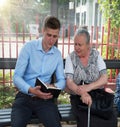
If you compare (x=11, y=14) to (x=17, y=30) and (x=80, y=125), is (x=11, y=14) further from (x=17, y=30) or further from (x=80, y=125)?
(x=80, y=125)

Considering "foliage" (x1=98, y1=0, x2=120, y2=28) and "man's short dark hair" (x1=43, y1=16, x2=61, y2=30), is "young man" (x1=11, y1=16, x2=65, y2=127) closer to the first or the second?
"man's short dark hair" (x1=43, y1=16, x2=61, y2=30)

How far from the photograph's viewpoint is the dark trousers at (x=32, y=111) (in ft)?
8.82

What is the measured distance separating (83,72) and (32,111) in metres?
0.72

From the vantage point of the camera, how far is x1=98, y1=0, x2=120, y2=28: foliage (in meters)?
6.33

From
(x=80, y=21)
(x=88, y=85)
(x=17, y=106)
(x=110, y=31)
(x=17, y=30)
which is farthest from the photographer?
(x=110, y=31)

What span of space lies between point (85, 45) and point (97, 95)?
1.82 ft

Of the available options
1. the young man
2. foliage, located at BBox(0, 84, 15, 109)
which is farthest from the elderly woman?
foliage, located at BBox(0, 84, 15, 109)

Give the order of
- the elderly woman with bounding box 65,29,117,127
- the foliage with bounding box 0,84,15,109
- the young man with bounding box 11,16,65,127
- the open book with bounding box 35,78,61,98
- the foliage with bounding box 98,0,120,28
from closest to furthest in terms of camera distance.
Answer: the open book with bounding box 35,78,61,98 → the young man with bounding box 11,16,65,127 → the elderly woman with bounding box 65,29,117,127 → the foliage with bounding box 0,84,15,109 → the foliage with bounding box 98,0,120,28

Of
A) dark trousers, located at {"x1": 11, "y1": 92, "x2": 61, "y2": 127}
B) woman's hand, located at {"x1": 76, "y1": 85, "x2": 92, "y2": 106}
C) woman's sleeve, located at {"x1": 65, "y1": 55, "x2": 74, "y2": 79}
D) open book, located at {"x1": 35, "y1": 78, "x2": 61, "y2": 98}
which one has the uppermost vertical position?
woman's sleeve, located at {"x1": 65, "y1": 55, "x2": 74, "y2": 79}

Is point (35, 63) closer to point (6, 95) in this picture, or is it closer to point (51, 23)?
point (51, 23)

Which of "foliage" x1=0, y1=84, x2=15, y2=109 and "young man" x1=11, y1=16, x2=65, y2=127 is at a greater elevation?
"young man" x1=11, y1=16, x2=65, y2=127

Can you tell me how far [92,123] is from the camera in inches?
111

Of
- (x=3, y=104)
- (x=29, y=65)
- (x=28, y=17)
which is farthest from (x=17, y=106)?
(x=28, y=17)

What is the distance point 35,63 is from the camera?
116 inches
